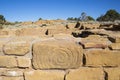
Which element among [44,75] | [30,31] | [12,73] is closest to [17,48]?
[12,73]

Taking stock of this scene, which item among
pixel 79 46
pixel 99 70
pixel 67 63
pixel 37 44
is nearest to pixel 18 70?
pixel 37 44

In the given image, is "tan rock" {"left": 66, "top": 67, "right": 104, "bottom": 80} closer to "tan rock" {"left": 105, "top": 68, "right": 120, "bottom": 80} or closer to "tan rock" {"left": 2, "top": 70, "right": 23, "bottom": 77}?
"tan rock" {"left": 105, "top": 68, "right": 120, "bottom": 80}

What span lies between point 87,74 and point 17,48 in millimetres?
885

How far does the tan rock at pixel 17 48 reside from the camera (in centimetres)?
237

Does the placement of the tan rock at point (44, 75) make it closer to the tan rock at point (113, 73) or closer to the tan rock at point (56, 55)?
the tan rock at point (56, 55)

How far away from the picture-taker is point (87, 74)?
235 centimetres

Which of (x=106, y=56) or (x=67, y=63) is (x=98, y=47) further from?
(x=67, y=63)

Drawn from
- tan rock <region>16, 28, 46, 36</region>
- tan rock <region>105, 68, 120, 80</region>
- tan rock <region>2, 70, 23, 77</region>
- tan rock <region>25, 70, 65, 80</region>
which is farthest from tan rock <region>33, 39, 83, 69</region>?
tan rock <region>16, 28, 46, 36</region>

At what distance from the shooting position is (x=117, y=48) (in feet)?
7.93

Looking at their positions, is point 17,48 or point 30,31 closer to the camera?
point 17,48

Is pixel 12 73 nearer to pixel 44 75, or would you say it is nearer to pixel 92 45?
pixel 44 75

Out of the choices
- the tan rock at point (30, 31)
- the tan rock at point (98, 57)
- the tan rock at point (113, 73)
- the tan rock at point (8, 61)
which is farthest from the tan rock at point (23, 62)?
the tan rock at point (30, 31)

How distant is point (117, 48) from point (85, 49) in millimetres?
390

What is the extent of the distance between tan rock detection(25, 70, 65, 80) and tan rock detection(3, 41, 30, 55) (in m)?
0.26
